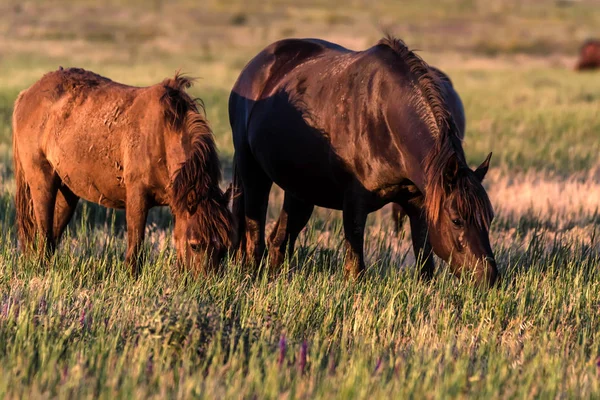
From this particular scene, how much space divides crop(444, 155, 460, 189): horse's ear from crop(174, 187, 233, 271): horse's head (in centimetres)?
128

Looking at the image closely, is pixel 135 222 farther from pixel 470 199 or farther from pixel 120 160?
pixel 470 199

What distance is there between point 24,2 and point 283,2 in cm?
2667

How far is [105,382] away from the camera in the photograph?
3.66m

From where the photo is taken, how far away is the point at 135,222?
5.83m

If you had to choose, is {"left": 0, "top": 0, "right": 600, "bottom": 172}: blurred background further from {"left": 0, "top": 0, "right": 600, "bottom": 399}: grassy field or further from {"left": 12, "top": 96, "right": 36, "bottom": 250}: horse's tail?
{"left": 12, "top": 96, "right": 36, "bottom": 250}: horse's tail

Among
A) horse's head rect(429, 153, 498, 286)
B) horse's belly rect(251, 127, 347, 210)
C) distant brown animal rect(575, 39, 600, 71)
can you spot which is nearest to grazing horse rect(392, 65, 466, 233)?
horse's belly rect(251, 127, 347, 210)

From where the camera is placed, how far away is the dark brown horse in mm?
5277

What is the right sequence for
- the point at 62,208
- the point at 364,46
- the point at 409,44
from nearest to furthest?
1. the point at 62,208
2. the point at 364,46
3. the point at 409,44

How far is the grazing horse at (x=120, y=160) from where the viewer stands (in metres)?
5.26

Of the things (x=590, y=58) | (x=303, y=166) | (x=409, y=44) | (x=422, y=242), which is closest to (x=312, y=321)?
(x=422, y=242)

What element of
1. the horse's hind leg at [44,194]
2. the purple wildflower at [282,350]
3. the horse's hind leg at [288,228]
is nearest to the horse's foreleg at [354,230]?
the horse's hind leg at [288,228]

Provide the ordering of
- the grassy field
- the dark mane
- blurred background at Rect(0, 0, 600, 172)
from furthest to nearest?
blurred background at Rect(0, 0, 600, 172) < the dark mane < the grassy field

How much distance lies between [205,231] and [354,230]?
1.30 meters

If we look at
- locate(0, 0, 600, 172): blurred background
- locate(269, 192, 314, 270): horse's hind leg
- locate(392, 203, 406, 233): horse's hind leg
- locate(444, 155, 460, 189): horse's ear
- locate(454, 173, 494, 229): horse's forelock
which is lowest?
locate(0, 0, 600, 172): blurred background
